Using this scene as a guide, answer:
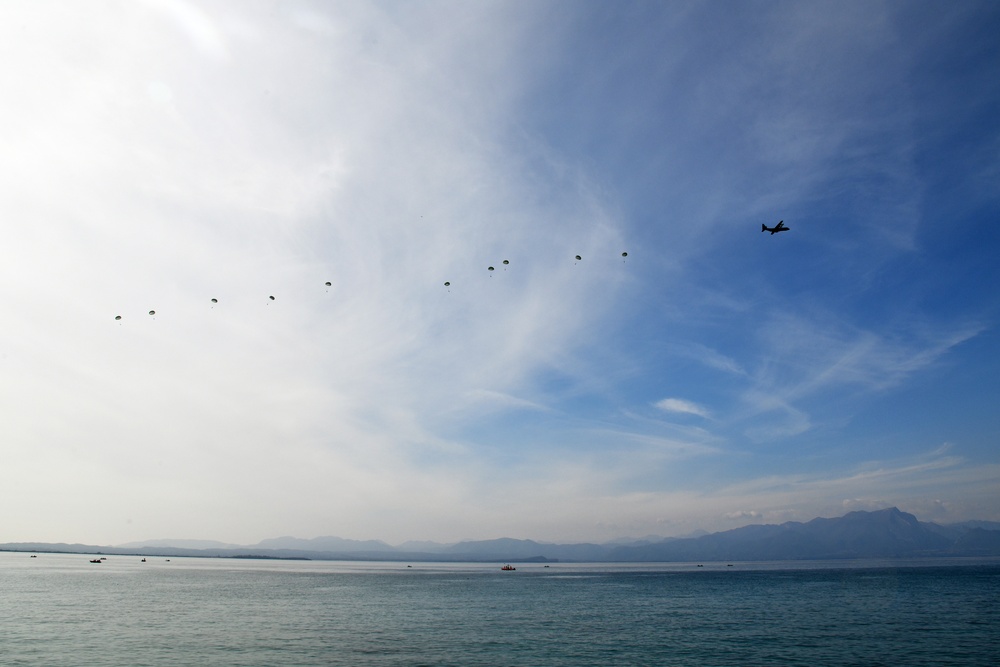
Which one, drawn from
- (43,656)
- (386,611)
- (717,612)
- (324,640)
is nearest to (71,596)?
(386,611)

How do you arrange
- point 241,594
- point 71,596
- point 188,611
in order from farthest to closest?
1. point 241,594
2. point 71,596
3. point 188,611

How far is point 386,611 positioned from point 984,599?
322 feet

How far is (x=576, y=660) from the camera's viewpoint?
136 ft

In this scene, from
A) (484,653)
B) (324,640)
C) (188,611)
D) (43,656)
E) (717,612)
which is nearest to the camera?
(43,656)

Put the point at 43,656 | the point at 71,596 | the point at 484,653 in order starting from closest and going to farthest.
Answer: the point at 43,656 → the point at 484,653 → the point at 71,596

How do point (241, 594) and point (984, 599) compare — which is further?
point (241, 594)

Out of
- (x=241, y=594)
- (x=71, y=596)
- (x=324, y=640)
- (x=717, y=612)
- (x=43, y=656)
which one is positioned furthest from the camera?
(x=241, y=594)

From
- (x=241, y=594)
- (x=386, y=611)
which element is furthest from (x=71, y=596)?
(x=386, y=611)

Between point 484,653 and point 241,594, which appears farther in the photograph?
point 241,594

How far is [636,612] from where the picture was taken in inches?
2908

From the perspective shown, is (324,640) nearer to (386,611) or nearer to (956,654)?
(386,611)

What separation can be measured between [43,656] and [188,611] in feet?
106

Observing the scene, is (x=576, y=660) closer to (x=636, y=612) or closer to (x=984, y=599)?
(x=636, y=612)

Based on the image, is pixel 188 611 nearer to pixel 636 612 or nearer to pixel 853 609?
pixel 636 612
